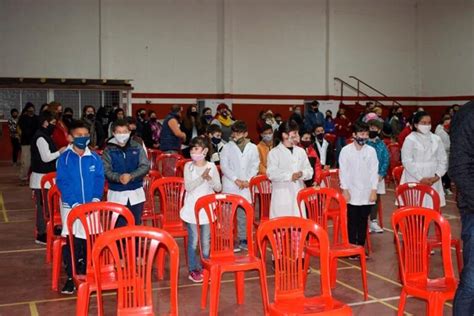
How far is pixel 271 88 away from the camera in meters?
20.9

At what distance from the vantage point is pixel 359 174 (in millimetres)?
6621

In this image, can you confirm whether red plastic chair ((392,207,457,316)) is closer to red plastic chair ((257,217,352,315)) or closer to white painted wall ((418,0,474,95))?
red plastic chair ((257,217,352,315))

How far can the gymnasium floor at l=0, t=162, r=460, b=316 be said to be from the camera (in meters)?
5.26

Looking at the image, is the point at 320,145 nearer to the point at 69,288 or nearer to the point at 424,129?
the point at 424,129

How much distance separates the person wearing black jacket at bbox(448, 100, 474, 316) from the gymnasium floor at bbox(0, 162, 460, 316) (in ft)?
5.20

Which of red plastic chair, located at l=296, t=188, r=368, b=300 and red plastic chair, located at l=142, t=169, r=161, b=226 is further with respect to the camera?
red plastic chair, located at l=142, t=169, r=161, b=226

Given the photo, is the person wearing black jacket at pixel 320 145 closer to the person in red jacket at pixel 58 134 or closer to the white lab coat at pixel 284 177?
the white lab coat at pixel 284 177

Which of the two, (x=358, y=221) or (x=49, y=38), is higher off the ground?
(x=49, y=38)

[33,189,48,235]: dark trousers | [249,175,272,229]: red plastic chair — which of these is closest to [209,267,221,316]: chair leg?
[249,175,272,229]: red plastic chair

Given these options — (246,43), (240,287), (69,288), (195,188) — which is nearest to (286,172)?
(195,188)

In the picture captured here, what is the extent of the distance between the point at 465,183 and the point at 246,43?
57.1 ft

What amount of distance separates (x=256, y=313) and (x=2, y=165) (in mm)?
14566

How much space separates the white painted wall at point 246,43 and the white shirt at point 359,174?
1370 centimetres

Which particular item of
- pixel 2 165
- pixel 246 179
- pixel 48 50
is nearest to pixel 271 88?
pixel 48 50
